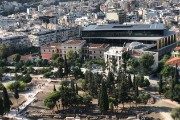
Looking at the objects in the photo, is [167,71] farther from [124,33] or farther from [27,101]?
[124,33]

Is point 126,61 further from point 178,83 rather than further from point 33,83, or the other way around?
point 33,83

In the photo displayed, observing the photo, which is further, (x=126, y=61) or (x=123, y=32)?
(x=123, y=32)

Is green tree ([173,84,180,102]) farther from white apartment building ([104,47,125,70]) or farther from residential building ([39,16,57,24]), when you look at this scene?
residential building ([39,16,57,24])

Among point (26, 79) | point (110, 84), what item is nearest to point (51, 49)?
point (26, 79)

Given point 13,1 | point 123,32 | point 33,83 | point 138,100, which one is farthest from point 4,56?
point 13,1

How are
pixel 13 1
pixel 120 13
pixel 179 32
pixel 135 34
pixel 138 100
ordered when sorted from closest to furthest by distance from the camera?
1. pixel 138 100
2. pixel 135 34
3. pixel 179 32
4. pixel 120 13
5. pixel 13 1

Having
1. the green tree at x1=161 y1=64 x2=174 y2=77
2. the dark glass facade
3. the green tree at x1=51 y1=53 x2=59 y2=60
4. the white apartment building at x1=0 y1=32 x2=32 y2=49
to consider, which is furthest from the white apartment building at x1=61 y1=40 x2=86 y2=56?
the green tree at x1=161 y1=64 x2=174 y2=77

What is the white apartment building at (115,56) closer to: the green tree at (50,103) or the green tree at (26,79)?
the green tree at (26,79)
